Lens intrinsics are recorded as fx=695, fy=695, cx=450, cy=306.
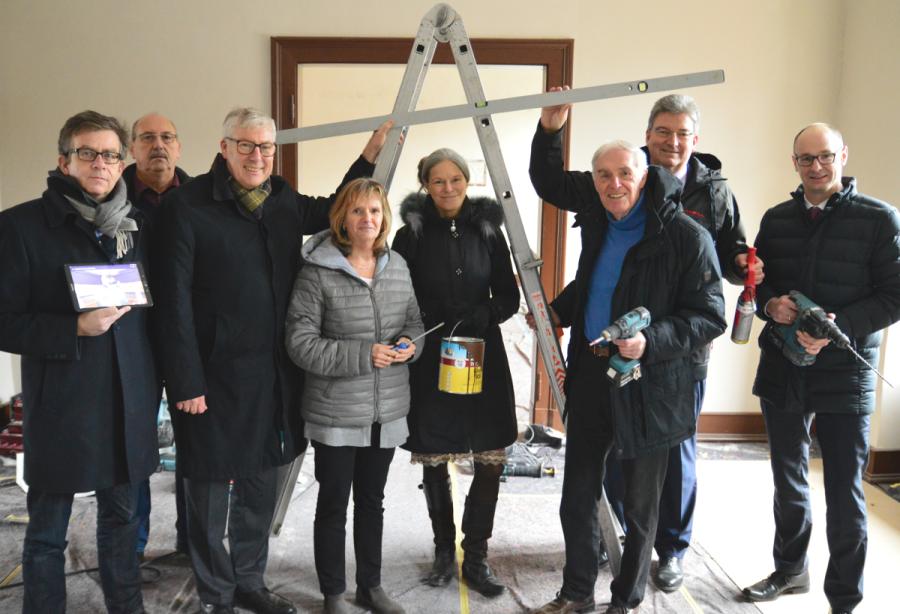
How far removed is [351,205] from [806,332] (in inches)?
Answer: 60.5

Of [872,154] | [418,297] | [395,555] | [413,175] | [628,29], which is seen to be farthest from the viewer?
[413,175]

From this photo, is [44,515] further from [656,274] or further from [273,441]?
[656,274]

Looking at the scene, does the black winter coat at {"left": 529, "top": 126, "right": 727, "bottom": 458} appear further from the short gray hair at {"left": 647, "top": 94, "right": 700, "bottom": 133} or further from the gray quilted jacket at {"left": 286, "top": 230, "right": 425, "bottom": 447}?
the gray quilted jacket at {"left": 286, "top": 230, "right": 425, "bottom": 447}

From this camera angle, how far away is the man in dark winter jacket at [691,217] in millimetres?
2510

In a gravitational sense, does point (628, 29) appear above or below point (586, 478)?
above

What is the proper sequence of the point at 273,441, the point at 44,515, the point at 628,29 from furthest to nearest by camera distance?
the point at 628,29
the point at 273,441
the point at 44,515

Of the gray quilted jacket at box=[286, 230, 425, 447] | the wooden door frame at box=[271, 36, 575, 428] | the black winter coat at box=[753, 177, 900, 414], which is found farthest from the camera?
the wooden door frame at box=[271, 36, 575, 428]

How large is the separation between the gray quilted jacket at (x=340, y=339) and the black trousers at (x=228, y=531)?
0.33 meters

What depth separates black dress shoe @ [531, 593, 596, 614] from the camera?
239cm

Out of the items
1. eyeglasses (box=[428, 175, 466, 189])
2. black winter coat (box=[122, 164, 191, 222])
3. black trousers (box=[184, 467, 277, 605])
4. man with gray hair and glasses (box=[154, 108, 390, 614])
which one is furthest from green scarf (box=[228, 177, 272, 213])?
black trousers (box=[184, 467, 277, 605])

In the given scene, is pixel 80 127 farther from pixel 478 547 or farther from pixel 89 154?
pixel 478 547

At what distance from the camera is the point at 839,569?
2.38 m

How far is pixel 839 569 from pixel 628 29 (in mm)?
3143

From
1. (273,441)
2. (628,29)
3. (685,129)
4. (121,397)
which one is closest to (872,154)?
(628,29)
